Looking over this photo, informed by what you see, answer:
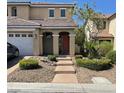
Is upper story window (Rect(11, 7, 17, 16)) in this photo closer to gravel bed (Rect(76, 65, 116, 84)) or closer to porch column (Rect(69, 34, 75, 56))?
porch column (Rect(69, 34, 75, 56))

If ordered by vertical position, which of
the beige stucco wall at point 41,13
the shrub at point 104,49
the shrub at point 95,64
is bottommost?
the shrub at point 95,64

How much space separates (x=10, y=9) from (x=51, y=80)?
59.6 feet

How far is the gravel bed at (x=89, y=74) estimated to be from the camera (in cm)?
1447

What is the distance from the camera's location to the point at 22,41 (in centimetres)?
2608

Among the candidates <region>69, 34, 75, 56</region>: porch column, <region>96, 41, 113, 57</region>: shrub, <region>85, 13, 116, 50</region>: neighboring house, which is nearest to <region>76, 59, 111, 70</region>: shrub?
<region>96, 41, 113, 57</region>: shrub

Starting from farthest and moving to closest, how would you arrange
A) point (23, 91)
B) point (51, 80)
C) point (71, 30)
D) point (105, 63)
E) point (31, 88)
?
point (71, 30)
point (105, 63)
point (51, 80)
point (31, 88)
point (23, 91)

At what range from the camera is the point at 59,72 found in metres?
16.5

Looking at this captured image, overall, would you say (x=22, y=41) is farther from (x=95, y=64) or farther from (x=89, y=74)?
(x=89, y=74)

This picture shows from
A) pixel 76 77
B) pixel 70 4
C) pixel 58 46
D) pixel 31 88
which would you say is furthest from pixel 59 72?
pixel 70 4

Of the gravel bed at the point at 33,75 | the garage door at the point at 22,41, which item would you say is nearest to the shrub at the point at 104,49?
the garage door at the point at 22,41

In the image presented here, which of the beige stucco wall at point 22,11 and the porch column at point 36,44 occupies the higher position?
the beige stucco wall at point 22,11

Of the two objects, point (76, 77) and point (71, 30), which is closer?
point (76, 77)

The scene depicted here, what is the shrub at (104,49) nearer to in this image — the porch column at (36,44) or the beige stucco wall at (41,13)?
the porch column at (36,44)

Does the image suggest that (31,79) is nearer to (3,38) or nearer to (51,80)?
(51,80)
